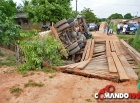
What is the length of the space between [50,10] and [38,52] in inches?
577

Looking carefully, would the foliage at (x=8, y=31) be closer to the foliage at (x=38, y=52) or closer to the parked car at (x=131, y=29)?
the foliage at (x=38, y=52)

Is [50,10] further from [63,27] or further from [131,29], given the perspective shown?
[131,29]

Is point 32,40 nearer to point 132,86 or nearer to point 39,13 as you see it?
point 132,86

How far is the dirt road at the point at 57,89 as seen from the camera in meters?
4.52

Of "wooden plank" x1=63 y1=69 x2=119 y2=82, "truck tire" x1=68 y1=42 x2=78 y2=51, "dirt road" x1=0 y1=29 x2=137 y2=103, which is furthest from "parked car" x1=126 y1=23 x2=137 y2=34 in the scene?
"dirt road" x1=0 y1=29 x2=137 y2=103

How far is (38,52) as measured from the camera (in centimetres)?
720

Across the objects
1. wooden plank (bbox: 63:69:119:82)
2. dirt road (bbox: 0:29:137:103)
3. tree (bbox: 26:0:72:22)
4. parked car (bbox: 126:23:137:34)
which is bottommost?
dirt road (bbox: 0:29:137:103)

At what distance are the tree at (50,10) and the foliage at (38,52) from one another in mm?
13733

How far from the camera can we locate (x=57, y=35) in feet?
34.6

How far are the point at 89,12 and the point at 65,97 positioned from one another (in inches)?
1574

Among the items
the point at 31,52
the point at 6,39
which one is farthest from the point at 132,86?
the point at 6,39

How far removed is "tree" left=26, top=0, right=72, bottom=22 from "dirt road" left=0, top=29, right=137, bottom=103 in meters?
15.6

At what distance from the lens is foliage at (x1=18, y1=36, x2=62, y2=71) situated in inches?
281

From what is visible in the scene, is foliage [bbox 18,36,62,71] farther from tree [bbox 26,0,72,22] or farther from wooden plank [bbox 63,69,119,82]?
tree [bbox 26,0,72,22]
